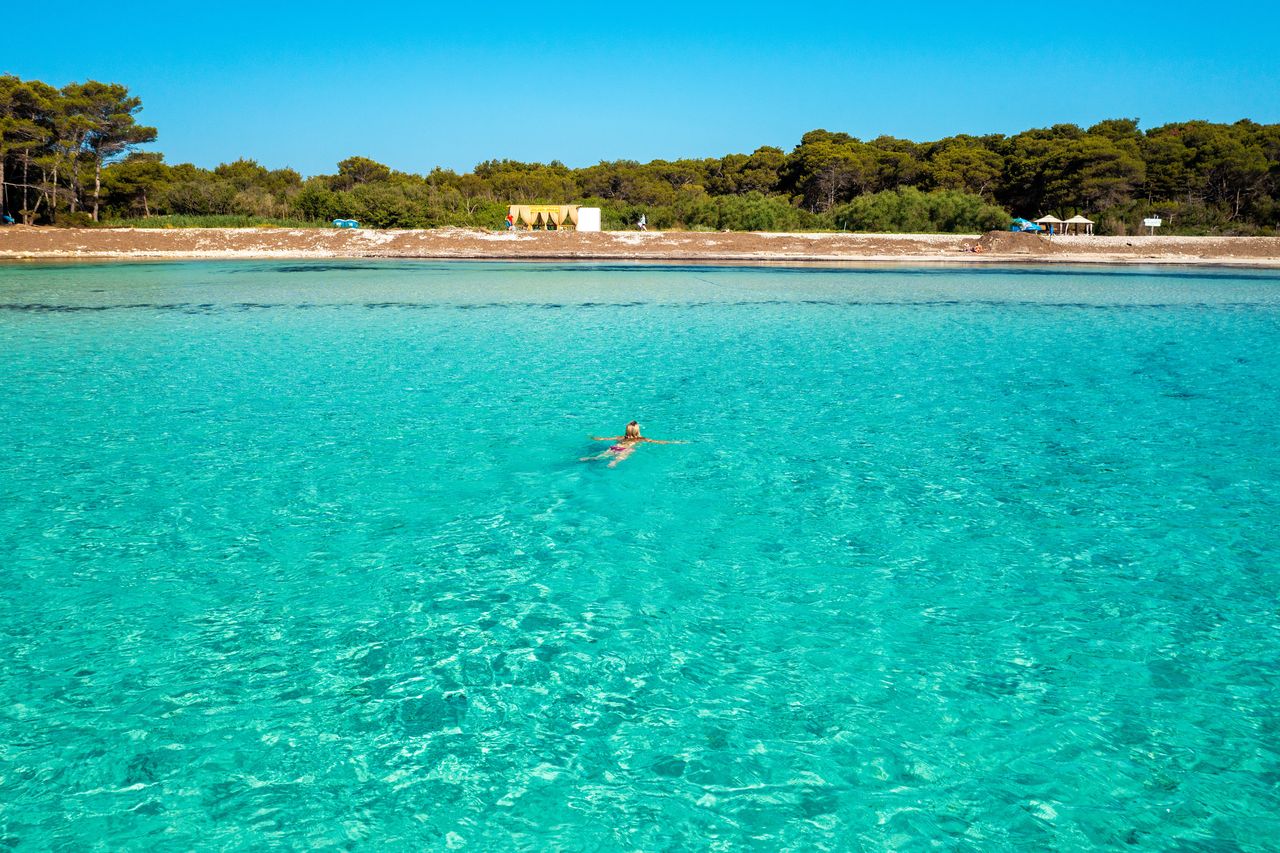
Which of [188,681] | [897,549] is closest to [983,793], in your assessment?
[897,549]

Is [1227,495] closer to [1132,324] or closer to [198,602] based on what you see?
[198,602]

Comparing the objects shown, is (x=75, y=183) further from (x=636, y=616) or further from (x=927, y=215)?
(x=636, y=616)

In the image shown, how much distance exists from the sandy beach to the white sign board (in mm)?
5135

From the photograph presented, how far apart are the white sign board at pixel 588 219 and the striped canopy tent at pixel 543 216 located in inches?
122

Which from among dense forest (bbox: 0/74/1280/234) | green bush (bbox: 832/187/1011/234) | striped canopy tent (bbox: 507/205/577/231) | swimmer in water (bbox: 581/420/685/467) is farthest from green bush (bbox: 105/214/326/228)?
swimmer in water (bbox: 581/420/685/467)

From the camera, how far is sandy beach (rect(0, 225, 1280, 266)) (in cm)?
5516

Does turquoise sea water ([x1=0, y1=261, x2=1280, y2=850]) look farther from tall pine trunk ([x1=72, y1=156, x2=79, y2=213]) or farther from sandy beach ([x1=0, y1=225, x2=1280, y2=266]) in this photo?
tall pine trunk ([x1=72, y1=156, x2=79, y2=213])

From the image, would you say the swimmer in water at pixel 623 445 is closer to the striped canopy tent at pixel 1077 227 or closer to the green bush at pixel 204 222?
the green bush at pixel 204 222

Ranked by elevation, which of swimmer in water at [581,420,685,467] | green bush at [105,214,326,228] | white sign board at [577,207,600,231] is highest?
white sign board at [577,207,600,231]

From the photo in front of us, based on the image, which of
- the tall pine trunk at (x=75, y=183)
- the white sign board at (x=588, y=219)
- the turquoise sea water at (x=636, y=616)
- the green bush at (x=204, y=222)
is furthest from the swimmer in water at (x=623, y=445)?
the tall pine trunk at (x=75, y=183)

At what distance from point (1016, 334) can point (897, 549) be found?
18.6 metres

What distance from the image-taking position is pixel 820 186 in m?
87.1

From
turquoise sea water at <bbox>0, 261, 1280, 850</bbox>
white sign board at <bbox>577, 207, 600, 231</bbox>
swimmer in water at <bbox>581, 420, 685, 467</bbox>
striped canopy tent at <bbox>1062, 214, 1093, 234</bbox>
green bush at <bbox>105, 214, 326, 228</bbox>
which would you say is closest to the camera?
turquoise sea water at <bbox>0, 261, 1280, 850</bbox>

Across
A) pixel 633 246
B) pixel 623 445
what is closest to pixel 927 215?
pixel 633 246
